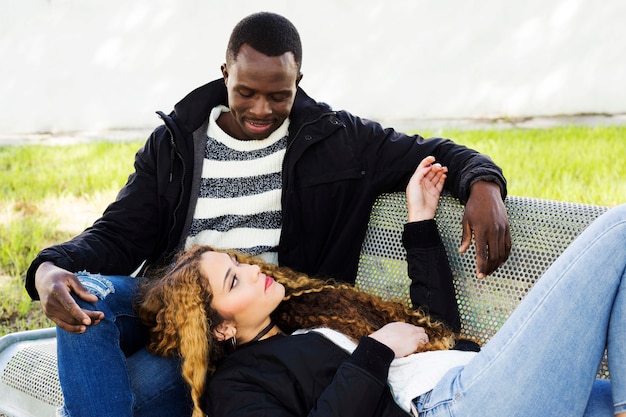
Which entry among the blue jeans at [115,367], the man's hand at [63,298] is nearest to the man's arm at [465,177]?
the blue jeans at [115,367]

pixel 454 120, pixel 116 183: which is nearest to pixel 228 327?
pixel 116 183

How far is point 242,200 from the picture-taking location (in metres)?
3.00

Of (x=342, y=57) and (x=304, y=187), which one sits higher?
(x=342, y=57)

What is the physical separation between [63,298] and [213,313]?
0.48 metres

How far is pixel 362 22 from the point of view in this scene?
26.5ft

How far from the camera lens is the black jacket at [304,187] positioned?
2.91 m

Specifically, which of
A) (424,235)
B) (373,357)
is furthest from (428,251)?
(373,357)

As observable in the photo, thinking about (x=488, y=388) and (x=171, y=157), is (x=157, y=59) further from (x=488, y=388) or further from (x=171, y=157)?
(x=488, y=388)

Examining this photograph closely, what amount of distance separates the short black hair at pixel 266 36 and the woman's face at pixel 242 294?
0.84 metres

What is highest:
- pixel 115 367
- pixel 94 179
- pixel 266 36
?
pixel 266 36

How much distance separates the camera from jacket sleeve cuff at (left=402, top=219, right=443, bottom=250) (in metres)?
2.71

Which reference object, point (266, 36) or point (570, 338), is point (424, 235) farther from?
point (266, 36)

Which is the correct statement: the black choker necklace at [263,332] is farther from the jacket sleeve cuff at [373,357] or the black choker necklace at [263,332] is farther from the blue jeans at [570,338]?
the blue jeans at [570,338]

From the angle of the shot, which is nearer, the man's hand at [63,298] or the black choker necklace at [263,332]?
the man's hand at [63,298]
